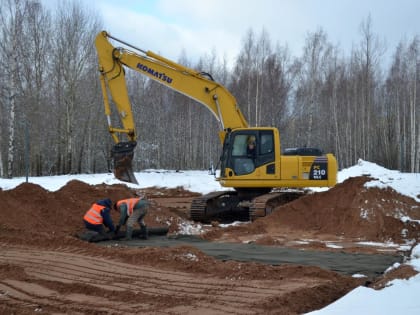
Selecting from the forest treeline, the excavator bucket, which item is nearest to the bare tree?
the forest treeline

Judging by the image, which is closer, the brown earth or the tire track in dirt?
the tire track in dirt

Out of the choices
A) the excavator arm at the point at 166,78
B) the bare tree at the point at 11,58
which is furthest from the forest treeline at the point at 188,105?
the excavator arm at the point at 166,78

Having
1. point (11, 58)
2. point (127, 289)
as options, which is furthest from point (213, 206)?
point (11, 58)

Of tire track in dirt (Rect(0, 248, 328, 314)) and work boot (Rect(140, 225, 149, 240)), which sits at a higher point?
work boot (Rect(140, 225, 149, 240))

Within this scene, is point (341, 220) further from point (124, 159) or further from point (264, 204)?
point (124, 159)

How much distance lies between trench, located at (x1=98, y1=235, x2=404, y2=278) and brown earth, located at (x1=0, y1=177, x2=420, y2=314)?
1.75ft

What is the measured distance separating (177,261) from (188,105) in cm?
3322

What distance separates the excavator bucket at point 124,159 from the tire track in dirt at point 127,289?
7565 millimetres

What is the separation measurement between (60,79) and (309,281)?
92.0ft

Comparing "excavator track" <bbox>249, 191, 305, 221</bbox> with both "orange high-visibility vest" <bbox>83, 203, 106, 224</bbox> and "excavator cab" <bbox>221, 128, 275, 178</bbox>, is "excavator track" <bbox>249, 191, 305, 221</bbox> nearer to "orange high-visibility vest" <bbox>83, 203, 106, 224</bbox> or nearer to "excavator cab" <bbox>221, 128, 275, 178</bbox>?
"excavator cab" <bbox>221, 128, 275, 178</bbox>

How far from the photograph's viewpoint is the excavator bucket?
15008 millimetres

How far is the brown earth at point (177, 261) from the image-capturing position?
18.0 ft

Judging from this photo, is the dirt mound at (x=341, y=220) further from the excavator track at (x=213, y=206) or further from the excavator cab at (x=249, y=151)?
the excavator track at (x=213, y=206)

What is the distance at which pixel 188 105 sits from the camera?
40281mm
